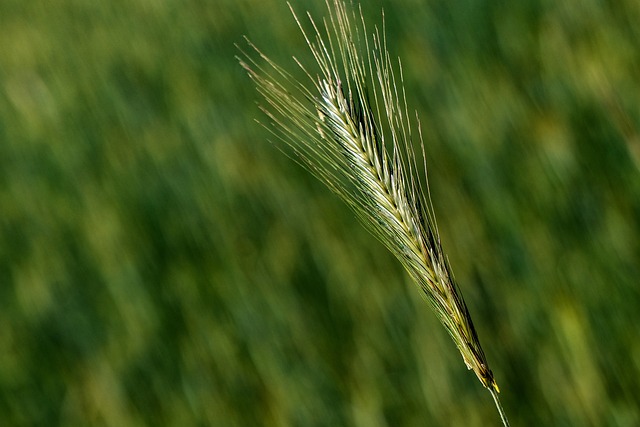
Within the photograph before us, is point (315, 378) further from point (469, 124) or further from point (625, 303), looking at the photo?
point (469, 124)

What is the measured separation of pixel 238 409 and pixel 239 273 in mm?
314

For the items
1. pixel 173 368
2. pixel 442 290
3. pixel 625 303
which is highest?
→ pixel 442 290

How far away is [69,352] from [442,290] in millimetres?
1098

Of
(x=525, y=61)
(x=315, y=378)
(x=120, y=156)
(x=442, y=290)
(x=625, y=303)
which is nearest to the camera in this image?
(x=442, y=290)

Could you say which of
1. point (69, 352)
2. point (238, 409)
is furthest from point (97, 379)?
point (238, 409)

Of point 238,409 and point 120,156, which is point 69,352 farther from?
point 120,156

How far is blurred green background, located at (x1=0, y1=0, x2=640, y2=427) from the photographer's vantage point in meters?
1.29

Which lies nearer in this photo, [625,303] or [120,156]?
[625,303]

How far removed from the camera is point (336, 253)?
5.07 ft

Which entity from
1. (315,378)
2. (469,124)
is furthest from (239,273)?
(469,124)

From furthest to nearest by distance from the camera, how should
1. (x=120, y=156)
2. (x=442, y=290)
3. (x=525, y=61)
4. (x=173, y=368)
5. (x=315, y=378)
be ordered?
1. (x=120, y=156)
2. (x=525, y=61)
3. (x=173, y=368)
4. (x=315, y=378)
5. (x=442, y=290)

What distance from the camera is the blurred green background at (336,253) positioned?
50.8 inches

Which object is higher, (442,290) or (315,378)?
(442,290)

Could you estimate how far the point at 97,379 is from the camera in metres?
1.53
